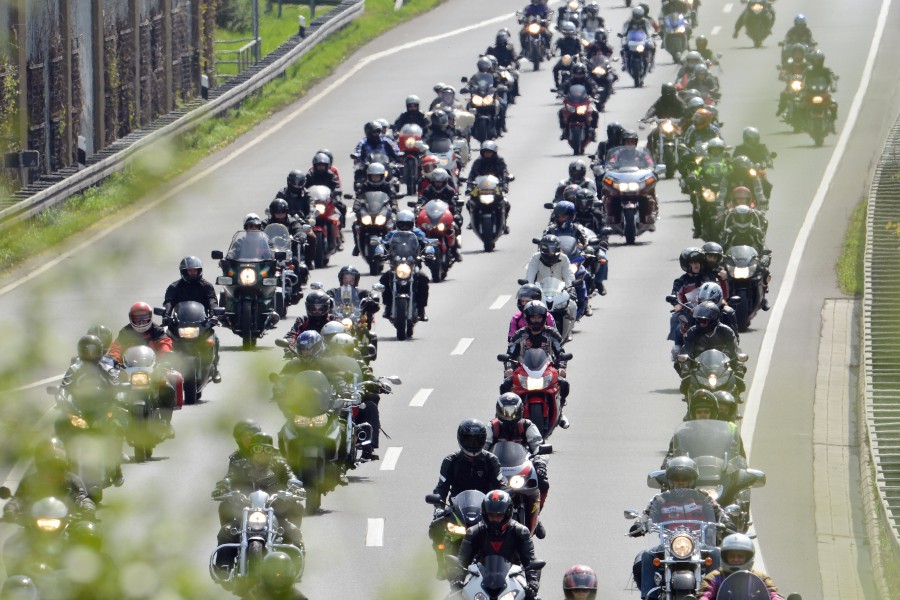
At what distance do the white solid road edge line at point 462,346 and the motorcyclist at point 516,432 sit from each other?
12.7m

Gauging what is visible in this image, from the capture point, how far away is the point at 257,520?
1725 cm

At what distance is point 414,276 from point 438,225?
16.6 feet

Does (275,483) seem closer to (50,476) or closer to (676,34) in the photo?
(50,476)

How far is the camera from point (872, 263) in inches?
1448

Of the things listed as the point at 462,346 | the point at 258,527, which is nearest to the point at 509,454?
the point at 258,527

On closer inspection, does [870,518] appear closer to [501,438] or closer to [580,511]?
[580,511]

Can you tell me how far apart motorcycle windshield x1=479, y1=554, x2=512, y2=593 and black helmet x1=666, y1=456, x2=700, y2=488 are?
1.89 meters

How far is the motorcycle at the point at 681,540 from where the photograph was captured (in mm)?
16172

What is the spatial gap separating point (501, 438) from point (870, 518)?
4.81 meters

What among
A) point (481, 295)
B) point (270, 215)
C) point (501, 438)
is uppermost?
point (501, 438)

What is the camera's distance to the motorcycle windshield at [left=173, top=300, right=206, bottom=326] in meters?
27.4

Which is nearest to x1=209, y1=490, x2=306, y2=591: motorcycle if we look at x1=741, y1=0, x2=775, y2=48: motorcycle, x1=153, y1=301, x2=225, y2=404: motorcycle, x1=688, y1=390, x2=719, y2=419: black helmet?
x1=688, y1=390, x2=719, y2=419: black helmet

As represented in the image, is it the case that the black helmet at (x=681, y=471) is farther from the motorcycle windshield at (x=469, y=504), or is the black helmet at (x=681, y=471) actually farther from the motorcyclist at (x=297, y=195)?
the motorcyclist at (x=297, y=195)

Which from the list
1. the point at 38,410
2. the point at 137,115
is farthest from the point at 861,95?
the point at 38,410
